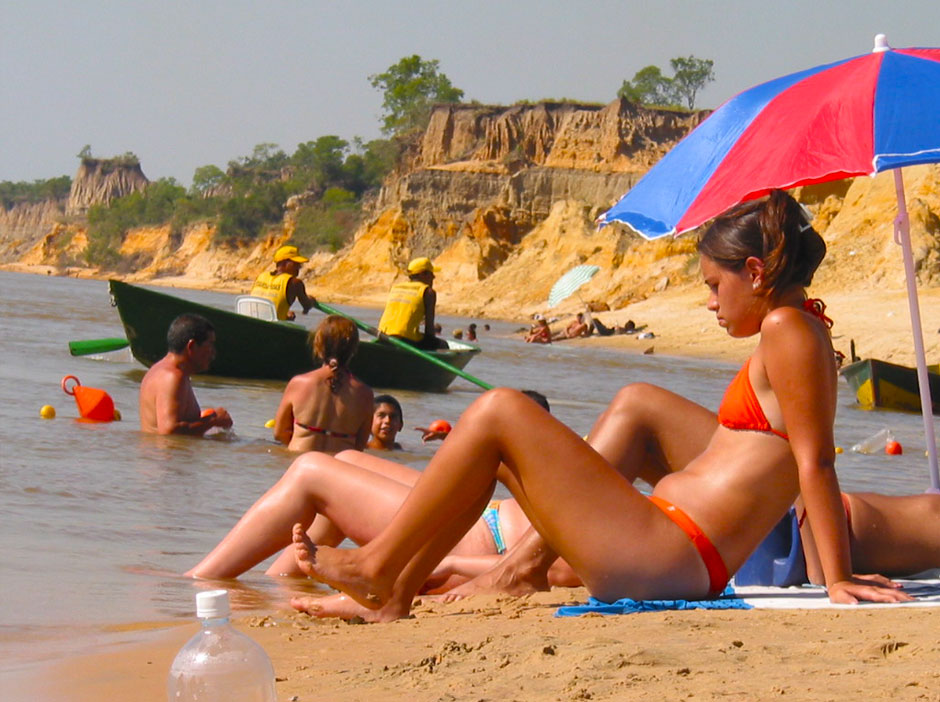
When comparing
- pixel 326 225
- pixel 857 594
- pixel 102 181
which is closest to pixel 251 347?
pixel 857 594

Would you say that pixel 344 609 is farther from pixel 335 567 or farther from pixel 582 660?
pixel 582 660

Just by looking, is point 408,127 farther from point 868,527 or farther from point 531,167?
point 868,527

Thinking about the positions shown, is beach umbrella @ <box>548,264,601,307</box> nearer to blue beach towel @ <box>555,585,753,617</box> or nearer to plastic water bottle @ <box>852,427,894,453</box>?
plastic water bottle @ <box>852,427,894,453</box>

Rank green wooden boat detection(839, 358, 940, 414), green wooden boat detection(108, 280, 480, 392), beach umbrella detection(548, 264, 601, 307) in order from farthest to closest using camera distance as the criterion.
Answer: beach umbrella detection(548, 264, 601, 307) < green wooden boat detection(839, 358, 940, 414) < green wooden boat detection(108, 280, 480, 392)

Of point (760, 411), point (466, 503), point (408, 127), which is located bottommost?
point (466, 503)

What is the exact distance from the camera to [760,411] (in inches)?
122

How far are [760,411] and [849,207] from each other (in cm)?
2779

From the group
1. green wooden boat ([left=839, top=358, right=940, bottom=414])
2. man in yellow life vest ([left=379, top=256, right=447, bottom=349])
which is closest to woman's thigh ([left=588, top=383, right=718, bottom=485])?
man in yellow life vest ([left=379, top=256, right=447, bottom=349])

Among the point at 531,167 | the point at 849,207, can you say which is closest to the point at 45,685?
the point at 849,207

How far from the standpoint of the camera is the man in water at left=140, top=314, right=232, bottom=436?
711cm

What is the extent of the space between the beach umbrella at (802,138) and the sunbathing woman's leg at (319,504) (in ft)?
4.13

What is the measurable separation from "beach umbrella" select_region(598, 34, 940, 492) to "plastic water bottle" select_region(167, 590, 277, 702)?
2076 mm

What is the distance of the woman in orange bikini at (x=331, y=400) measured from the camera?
21.7 ft

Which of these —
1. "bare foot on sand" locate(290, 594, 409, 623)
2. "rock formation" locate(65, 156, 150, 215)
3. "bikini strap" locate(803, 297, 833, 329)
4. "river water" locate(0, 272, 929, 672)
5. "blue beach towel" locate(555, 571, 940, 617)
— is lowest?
"river water" locate(0, 272, 929, 672)
